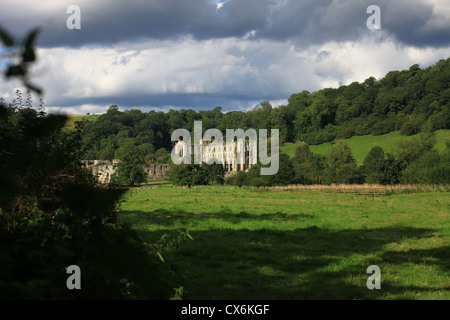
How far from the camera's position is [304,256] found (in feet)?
37.7

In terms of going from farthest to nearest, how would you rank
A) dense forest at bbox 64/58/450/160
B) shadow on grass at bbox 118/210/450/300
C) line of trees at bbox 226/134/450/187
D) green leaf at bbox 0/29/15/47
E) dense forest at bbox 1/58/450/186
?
1. dense forest at bbox 64/58/450/160
2. dense forest at bbox 1/58/450/186
3. line of trees at bbox 226/134/450/187
4. shadow on grass at bbox 118/210/450/300
5. green leaf at bbox 0/29/15/47

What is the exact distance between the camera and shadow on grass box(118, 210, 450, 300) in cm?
823

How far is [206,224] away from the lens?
55.5 feet

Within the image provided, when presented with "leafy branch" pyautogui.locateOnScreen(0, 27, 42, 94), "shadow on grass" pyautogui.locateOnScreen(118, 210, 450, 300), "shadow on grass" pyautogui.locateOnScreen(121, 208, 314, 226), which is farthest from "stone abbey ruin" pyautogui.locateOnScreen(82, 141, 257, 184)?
"leafy branch" pyautogui.locateOnScreen(0, 27, 42, 94)

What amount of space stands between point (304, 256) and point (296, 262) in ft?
2.90

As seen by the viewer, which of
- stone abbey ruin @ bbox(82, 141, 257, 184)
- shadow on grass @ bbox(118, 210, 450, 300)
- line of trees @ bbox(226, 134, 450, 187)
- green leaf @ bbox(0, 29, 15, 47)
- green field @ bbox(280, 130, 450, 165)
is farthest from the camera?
stone abbey ruin @ bbox(82, 141, 257, 184)

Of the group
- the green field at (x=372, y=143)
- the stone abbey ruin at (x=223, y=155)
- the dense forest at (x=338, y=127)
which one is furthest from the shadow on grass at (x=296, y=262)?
the stone abbey ruin at (x=223, y=155)

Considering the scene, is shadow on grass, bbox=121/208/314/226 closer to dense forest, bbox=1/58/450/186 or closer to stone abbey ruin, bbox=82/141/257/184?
dense forest, bbox=1/58/450/186

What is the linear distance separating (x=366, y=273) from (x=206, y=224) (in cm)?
825

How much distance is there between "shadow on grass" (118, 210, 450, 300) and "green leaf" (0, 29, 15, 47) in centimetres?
630

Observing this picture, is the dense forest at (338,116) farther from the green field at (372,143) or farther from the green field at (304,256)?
the green field at (304,256)

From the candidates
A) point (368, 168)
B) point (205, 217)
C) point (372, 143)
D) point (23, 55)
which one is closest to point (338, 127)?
point (372, 143)

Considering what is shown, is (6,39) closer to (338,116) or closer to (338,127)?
(338,127)
